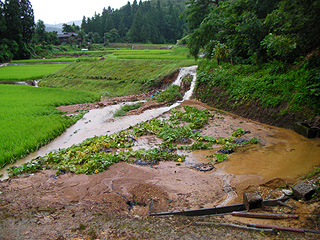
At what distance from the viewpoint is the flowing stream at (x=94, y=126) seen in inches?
365

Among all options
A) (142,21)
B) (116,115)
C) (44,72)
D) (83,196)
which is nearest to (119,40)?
(142,21)

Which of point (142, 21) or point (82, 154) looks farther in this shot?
point (142, 21)

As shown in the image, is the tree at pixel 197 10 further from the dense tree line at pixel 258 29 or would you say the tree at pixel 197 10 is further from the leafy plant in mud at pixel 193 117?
the leafy plant in mud at pixel 193 117

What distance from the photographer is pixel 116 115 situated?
14109mm

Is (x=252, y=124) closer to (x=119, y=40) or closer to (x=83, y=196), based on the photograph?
(x=83, y=196)

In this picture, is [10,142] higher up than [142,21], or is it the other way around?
[142,21]

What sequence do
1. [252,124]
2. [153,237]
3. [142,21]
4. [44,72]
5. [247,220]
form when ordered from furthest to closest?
[142,21] → [44,72] → [252,124] → [247,220] → [153,237]

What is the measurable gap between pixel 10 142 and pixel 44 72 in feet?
78.9

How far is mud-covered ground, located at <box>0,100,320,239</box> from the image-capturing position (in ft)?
12.6

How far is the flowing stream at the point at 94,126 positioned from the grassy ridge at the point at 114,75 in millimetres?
4867

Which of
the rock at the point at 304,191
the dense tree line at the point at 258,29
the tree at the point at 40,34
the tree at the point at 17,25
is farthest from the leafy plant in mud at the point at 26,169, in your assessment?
the tree at the point at 40,34

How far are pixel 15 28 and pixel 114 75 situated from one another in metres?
30.0

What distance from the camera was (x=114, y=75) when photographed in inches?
966

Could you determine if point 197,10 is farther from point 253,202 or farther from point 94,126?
point 253,202
